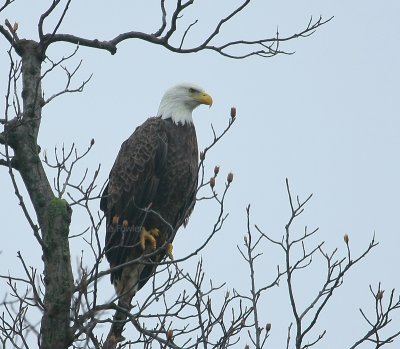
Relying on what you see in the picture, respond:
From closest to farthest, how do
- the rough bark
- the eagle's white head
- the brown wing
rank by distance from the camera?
the rough bark < the brown wing < the eagle's white head

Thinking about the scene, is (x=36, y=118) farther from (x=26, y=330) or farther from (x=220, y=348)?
(x=220, y=348)

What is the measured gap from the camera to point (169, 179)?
23.2ft

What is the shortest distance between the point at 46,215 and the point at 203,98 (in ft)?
11.2

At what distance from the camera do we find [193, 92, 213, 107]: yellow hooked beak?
24.6 feet

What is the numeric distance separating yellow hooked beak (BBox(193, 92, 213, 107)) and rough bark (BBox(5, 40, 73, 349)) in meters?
2.90

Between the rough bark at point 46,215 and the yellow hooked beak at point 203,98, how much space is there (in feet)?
9.53

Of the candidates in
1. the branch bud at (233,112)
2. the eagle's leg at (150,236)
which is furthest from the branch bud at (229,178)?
the eagle's leg at (150,236)

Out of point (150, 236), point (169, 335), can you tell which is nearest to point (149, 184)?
point (150, 236)

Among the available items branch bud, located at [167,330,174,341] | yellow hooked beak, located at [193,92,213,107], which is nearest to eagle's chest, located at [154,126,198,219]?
yellow hooked beak, located at [193,92,213,107]

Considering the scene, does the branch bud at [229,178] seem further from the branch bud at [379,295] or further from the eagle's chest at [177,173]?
the eagle's chest at [177,173]

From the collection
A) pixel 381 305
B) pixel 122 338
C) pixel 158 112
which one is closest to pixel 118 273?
pixel 158 112

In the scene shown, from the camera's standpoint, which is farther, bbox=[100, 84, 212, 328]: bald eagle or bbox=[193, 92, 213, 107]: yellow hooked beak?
bbox=[193, 92, 213, 107]: yellow hooked beak

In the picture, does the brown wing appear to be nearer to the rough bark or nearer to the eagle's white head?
the eagle's white head

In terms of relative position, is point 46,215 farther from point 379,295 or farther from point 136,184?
point 136,184
